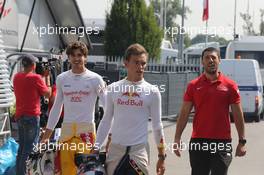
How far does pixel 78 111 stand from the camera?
25.9 feet

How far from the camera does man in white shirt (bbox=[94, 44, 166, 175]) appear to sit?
6645 mm

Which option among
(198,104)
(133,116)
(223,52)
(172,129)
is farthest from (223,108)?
(223,52)

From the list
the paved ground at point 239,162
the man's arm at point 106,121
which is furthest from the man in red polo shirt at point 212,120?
the paved ground at point 239,162

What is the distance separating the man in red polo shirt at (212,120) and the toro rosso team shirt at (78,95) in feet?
3.55

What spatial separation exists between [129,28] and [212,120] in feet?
105

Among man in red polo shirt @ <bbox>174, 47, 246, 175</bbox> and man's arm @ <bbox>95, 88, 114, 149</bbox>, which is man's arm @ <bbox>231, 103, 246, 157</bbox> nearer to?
man in red polo shirt @ <bbox>174, 47, 246, 175</bbox>

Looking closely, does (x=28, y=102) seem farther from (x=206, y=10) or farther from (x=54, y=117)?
(x=206, y=10)

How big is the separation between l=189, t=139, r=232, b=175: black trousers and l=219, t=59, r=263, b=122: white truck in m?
17.0

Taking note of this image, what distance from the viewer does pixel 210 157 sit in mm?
7664

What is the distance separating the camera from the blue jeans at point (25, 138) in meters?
9.81

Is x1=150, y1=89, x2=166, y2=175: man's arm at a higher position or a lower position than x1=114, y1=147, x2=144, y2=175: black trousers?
higher

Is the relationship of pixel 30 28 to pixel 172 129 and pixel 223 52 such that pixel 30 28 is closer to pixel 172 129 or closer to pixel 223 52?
pixel 172 129

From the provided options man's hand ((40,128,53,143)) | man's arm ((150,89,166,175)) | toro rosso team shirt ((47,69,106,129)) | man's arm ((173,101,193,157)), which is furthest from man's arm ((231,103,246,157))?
man's hand ((40,128,53,143))

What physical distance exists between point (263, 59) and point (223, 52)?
121 inches
